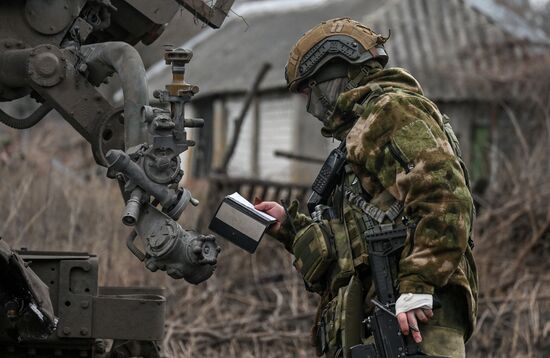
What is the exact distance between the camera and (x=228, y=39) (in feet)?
98.5

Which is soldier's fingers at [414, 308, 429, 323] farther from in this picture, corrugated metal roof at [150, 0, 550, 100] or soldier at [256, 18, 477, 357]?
corrugated metal roof at [150, 0, 550, 100]

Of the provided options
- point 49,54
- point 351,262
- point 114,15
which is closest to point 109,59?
point 49,54

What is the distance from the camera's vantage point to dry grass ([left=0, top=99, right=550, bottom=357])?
9.10m

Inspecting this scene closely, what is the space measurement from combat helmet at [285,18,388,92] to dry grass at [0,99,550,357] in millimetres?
3766

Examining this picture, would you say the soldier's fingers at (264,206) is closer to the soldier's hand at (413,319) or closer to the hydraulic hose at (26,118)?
the soldier's hand at (413,319)

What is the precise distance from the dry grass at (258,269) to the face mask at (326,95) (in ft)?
12.0

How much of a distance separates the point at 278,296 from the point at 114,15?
15.5 ft

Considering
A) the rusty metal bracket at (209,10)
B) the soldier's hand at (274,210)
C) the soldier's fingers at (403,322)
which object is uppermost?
the rusty metal bracket at (209,10)

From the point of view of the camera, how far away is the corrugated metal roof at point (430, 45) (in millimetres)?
22422

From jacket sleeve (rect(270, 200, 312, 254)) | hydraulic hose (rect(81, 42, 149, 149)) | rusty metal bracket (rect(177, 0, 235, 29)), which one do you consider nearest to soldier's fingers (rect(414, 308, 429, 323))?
jacket sleeve (rect(270, 200, 312, 254))

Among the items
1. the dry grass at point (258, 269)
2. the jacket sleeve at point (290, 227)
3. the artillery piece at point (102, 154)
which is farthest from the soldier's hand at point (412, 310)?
the dry grass at point (258, 269)

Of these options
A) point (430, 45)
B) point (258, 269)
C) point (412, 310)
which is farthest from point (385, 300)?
point (430, 45)

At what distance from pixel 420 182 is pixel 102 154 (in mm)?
2206

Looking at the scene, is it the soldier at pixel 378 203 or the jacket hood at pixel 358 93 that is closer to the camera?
the soldier at pixel 378 203
